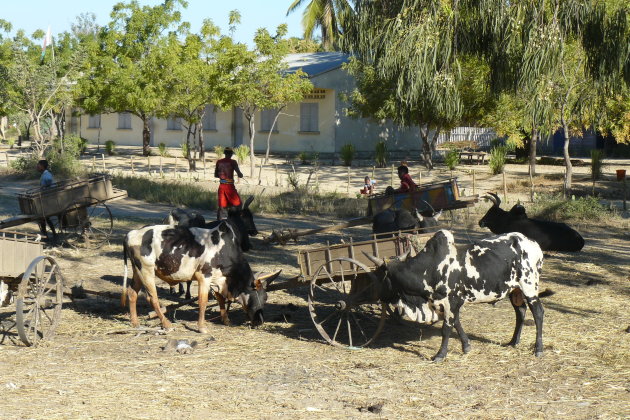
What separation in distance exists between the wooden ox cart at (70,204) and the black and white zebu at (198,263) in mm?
5167

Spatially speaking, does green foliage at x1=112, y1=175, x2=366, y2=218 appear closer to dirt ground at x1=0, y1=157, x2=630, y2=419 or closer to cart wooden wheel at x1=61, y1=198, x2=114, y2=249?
cart wooden wheel at x1=61, y1=198, x2=114, y2=249

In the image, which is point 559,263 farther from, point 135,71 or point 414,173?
point 135,71

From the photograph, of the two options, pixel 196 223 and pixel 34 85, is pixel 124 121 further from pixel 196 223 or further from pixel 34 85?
pixel 196 223

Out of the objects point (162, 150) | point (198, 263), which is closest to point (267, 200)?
point (198, 263)

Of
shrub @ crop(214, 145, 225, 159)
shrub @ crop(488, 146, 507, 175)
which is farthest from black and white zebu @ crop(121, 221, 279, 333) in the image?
shrub @ crop(214, 145, 225, 159)

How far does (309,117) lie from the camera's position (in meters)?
38.5

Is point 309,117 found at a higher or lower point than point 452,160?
higher

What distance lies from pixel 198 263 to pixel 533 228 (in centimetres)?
605

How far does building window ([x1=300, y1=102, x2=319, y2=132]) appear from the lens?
38375mm

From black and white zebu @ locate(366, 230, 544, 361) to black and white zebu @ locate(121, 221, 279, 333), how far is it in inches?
72.8

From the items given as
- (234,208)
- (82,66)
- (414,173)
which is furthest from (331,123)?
(234,208)

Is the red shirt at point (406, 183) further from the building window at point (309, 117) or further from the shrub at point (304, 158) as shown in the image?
the building window at point (309, 117)

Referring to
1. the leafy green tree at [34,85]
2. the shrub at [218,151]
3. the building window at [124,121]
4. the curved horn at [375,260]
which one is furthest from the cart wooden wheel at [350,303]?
the building window at [124,121]

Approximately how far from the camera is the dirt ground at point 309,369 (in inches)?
282
